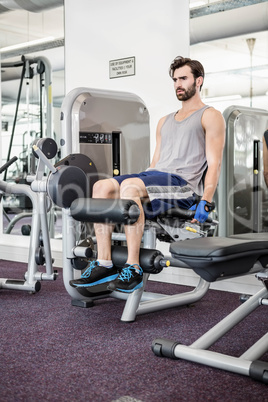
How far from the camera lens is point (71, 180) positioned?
2.59 metres

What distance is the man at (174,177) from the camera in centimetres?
242

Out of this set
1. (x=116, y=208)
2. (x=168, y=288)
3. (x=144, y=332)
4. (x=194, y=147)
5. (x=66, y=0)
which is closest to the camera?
(x=116, y=208)

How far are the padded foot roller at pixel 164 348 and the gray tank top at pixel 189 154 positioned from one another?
96 cm

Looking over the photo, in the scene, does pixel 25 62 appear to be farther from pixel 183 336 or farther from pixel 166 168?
pixel 183 336

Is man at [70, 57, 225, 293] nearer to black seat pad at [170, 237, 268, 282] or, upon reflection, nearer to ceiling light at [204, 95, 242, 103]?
black seat pad at [170, 237, 268, 282]

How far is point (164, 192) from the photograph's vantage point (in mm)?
2594

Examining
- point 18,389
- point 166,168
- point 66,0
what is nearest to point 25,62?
point 66,0

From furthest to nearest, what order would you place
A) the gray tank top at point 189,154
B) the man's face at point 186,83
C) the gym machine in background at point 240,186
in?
the gym machine in background at point 240,186 → the man's face at point 186,83 → the gray tank top at point 189,154

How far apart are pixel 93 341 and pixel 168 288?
1.34m

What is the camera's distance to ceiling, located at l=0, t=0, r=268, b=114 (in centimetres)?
424

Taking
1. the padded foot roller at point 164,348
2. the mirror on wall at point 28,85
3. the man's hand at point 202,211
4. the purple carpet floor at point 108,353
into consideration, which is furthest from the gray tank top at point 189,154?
the mirror on wall at point 28,85

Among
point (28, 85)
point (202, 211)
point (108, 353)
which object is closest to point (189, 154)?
point (202, 211)

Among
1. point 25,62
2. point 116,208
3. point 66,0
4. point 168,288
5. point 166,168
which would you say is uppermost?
point 66,0

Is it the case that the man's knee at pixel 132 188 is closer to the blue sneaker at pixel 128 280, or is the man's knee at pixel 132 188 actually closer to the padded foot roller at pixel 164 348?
the blue sneaker at pixel 128 280
